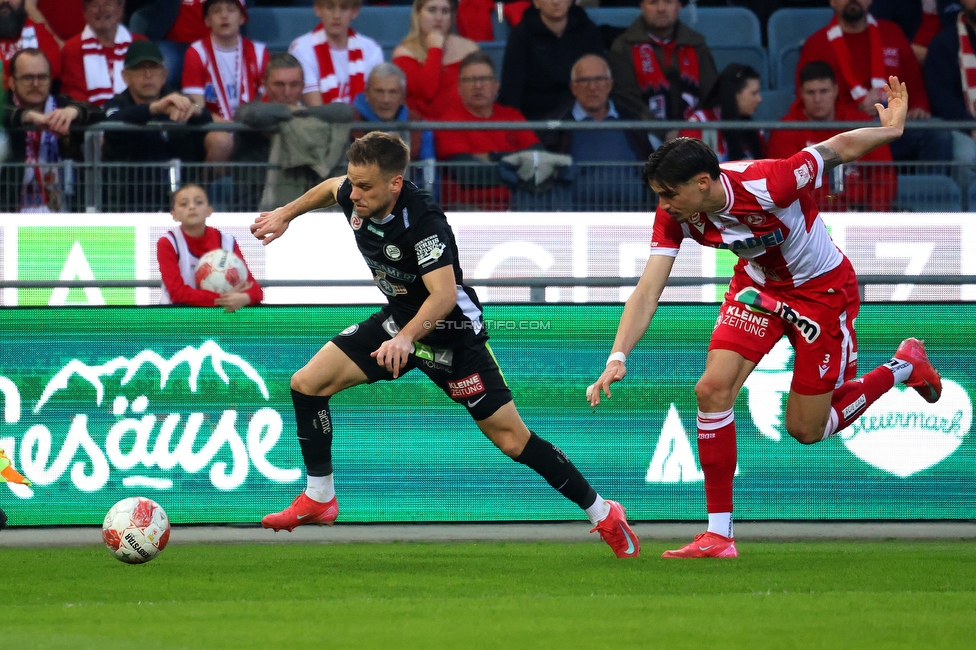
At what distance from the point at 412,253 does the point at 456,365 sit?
0.66 m

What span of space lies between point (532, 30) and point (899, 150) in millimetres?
3316

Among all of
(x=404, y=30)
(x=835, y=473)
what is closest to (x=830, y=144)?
(x=835, y=473)

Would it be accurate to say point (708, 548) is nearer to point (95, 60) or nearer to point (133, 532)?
point (133, 532)

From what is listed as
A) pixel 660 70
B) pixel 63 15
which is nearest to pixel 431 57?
pixel 660 70

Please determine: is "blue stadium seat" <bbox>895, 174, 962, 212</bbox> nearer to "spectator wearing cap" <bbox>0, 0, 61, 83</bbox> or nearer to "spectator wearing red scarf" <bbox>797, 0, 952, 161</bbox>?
"spectator wearing red scarf" <bbox>797, 0, 952, 161</bbox>

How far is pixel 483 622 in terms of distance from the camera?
5.02 metres

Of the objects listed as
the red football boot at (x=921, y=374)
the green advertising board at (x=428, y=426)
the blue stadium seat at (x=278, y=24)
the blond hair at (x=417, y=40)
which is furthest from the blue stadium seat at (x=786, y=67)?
the red football boot at (x=921, y=374)

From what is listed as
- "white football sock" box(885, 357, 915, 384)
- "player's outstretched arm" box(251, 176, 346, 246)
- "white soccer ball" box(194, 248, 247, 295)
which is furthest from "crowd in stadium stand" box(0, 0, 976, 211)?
"player's outstretched arm" box(251, 176, 346, 246)

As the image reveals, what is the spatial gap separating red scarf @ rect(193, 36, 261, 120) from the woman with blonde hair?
1.22m

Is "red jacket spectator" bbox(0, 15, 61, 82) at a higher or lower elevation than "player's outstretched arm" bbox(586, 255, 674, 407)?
higher

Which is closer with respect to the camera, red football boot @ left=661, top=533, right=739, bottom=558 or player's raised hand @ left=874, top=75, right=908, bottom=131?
player's raised hand @ left=874, top=75, right=908, bottom=131

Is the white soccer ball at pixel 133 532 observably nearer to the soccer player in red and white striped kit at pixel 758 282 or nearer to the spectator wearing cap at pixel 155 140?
the soccer player in red and white striped kit at pixel 758 282

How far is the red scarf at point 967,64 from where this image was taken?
40.5 ft

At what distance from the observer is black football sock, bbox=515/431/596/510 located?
7.07 m
